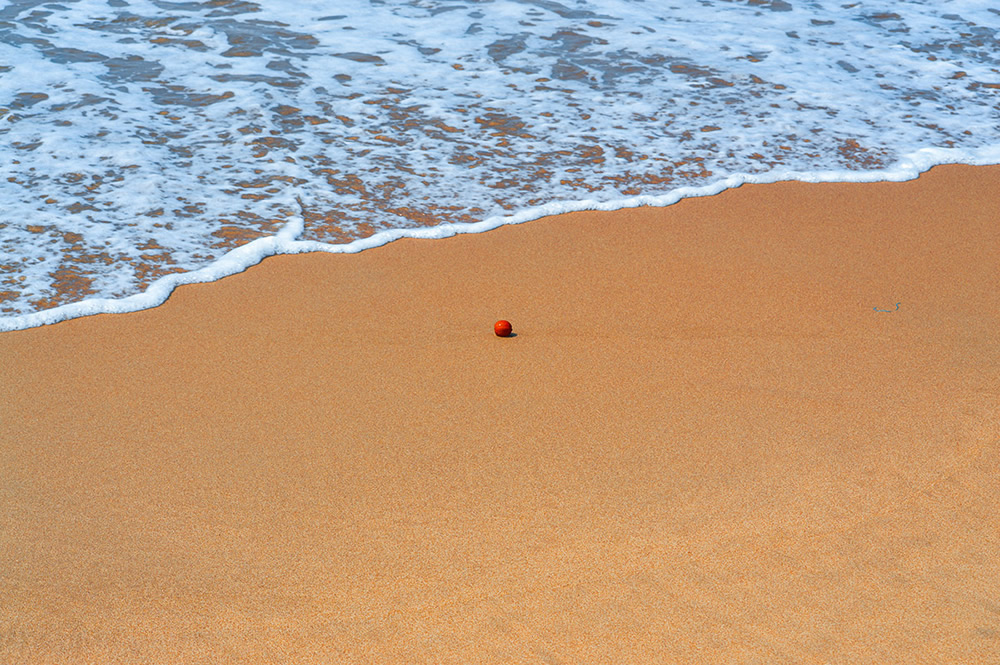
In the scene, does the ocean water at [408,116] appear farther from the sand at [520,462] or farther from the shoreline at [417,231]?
the sand at [520,462]

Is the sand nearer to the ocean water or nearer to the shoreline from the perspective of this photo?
the shoreline

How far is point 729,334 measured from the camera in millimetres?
3107

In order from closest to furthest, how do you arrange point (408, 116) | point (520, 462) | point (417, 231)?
1. point (520, 462)
2. point (417, 231)
3. point (408, 116)

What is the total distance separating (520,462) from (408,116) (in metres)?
3.11

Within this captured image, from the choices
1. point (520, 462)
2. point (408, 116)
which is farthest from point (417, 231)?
point (520, 462)

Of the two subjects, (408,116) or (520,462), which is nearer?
(520,462)

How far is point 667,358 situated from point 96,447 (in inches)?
67.9

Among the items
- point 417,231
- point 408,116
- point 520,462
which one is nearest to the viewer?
point 520,462

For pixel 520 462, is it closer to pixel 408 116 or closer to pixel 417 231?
pixel 417 231

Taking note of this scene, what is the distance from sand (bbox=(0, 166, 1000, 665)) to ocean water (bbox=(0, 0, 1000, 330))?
48 cm

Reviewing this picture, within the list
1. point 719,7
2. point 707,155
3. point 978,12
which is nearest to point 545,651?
point 707,155

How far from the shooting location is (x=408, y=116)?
5.07 metres

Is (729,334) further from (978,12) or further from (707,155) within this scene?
(978,12)

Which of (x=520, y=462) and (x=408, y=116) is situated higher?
(x=408, y=116)
